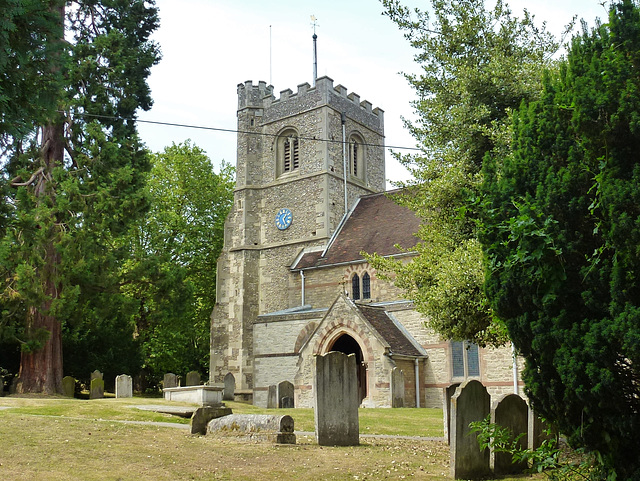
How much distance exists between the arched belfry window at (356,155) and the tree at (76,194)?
14240mm

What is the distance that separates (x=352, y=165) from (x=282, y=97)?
5.49 meters

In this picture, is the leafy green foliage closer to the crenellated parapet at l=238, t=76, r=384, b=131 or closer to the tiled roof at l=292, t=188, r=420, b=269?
the tiled roof at l=292, t=188, r=420, b=269

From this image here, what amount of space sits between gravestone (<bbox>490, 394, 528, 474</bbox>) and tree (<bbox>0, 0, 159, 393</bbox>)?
1459cm

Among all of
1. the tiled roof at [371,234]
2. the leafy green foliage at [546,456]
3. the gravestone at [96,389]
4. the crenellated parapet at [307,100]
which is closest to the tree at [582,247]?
the leafy green foliage at [546,456]

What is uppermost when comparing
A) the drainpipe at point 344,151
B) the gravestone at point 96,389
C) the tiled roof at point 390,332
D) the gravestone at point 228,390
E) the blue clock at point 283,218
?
the drainpipe at point 344,151

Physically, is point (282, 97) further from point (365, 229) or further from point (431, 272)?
point (431, 272)

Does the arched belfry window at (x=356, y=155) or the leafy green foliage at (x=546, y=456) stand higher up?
the arched belfry window at (x=356, y=155)

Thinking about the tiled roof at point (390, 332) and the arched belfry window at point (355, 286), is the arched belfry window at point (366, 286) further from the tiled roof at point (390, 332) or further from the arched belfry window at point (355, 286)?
the tiled roof at point (390, 332)

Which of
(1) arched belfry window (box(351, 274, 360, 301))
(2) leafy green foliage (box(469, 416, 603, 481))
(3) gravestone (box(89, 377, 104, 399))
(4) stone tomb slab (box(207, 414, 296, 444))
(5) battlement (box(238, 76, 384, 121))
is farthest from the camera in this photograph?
(5) battlement (box(238, 76, 384, 121))

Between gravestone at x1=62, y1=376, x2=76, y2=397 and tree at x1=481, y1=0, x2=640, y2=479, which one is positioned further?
gravestone at x1=62, y1=376, x2=76, y2=397

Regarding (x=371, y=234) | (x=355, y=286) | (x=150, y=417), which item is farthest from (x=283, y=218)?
(x=150, y=417)

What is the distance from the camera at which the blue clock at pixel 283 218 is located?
34031mm

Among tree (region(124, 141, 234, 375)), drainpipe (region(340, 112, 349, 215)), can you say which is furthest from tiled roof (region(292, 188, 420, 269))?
tree (region(124, 141, 234, 375))

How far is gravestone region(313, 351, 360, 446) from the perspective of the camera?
34.7 ft
